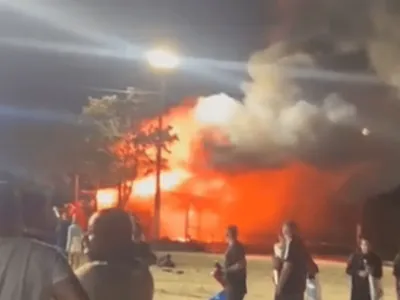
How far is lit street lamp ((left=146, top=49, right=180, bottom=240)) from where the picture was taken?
98.3 inches

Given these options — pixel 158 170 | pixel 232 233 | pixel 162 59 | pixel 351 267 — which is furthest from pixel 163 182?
pixel 351 267

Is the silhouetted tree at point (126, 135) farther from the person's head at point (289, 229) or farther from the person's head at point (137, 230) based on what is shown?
the person's head at point (289, 229)

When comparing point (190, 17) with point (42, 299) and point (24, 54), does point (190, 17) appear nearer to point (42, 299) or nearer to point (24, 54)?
point (24, 54)

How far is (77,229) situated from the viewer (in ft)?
8.01

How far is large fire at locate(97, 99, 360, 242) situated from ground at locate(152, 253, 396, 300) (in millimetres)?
78

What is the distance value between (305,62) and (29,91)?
3.01ft

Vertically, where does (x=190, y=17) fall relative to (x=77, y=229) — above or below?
above

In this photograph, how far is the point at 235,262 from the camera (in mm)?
2486

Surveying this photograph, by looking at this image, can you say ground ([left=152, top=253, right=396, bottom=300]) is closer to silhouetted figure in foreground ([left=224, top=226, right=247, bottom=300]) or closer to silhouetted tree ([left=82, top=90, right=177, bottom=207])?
silhouetted figure in foreground ([left=224, top=226, right=247, bottom=300])

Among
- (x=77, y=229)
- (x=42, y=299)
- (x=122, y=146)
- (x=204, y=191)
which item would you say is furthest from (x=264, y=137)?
(x=42, y=299)

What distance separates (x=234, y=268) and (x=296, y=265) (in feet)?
0.66

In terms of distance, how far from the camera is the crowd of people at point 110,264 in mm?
1193

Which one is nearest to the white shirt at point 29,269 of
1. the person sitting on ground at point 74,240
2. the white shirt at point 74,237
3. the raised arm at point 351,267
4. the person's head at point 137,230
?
the person sitting on ground at point 74,240

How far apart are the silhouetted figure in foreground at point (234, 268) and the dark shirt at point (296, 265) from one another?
0.13 meters
